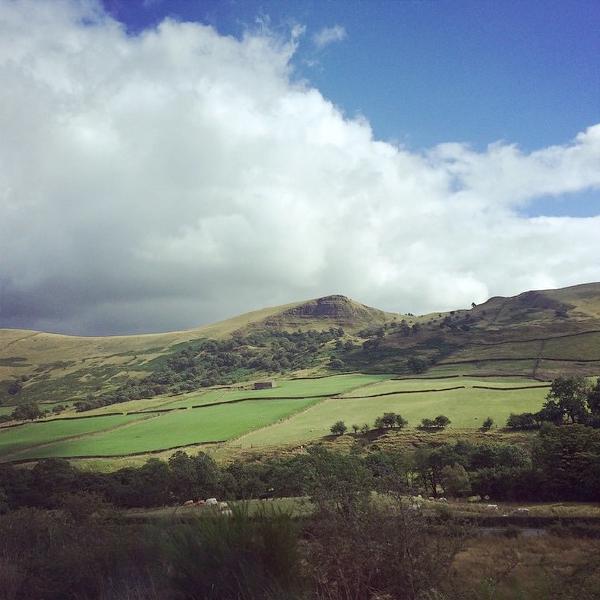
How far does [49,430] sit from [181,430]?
26850mm

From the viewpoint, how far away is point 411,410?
273 feet

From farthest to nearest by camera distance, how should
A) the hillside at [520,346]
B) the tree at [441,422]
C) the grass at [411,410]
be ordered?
the hillside at [520,346], the grass at [411,410], the tree at [441,422]

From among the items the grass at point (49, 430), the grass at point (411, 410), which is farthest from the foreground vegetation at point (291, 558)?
the grass at point (49, 430)

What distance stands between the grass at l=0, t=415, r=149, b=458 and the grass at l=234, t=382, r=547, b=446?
32210 mm

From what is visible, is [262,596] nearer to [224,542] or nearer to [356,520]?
[224,542]

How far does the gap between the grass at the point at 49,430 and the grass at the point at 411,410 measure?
32210 mm

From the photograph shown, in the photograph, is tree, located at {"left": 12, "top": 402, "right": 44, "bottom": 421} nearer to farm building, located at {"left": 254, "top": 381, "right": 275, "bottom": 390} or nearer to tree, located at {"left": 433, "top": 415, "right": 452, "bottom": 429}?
farm building, located at {"left": 254, "top": 381, "right": 275, "bottom": 390}

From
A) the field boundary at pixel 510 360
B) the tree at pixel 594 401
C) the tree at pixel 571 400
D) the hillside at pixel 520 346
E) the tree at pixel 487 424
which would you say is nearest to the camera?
the tree at pixel 594 401

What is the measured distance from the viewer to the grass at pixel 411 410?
246 feet

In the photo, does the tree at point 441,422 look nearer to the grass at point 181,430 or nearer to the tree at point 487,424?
the tree at point 487,424

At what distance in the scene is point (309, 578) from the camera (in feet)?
30.2

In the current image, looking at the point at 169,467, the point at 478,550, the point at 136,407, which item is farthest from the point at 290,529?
the point at 136,407

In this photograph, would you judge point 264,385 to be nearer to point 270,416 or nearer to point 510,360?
point 270,416

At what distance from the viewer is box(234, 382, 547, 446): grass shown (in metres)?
74.9
